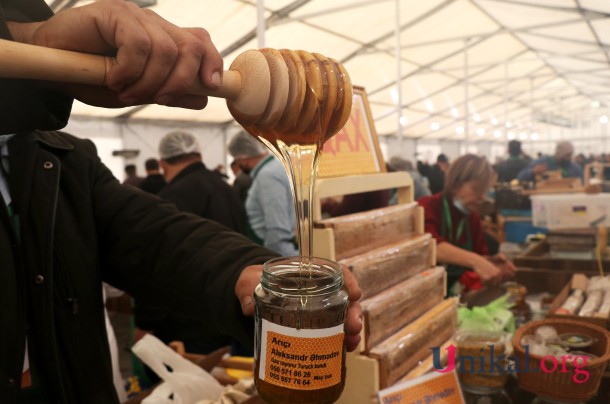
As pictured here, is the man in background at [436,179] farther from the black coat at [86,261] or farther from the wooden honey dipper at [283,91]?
the wooden honey dipper at [283,91]

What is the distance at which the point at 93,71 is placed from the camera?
53 cm

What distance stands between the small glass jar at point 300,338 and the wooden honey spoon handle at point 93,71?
22 centimetres

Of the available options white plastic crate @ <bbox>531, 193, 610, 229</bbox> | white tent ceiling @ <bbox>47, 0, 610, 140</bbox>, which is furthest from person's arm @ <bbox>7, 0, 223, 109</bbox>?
white tent ceiling @ <bbox>47, 0, 610, 140</bbox>

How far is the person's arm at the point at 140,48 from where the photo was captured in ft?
1.79

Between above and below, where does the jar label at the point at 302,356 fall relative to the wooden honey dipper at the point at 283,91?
below

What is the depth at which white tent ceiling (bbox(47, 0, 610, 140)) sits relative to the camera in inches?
246

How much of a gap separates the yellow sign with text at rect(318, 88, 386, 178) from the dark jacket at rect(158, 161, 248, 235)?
3.89 feet

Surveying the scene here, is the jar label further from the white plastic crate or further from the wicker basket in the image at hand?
the white plastic crate

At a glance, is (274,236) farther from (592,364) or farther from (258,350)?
(258,350)

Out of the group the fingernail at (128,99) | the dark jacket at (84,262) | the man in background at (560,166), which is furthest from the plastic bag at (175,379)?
the man in background at (560,166)

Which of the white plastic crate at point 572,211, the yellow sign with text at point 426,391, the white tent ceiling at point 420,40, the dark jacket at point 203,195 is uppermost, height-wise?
the white tent ceiling at point 420,40

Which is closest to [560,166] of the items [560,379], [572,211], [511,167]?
[511,167]

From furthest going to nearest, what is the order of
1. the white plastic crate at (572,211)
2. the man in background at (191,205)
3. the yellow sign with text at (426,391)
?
1. the white plastic crate at (572,211)
2. the man in background at (191,205)
3. the yellow sign with text at (426,391)

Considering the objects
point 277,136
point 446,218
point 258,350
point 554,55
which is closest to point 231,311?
point 258,350
